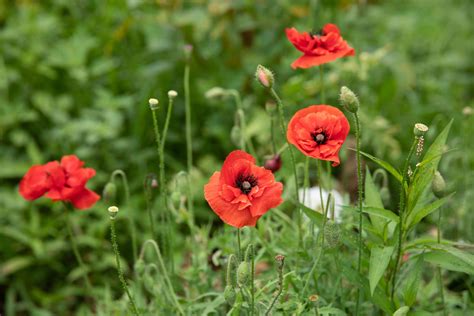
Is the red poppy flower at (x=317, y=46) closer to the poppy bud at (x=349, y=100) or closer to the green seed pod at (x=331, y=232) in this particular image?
the poppy bud at (x=349, y=100)

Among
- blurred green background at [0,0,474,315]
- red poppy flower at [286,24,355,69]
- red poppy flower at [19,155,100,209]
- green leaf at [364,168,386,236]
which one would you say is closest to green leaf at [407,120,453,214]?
green leaf at [364,168,386,236]

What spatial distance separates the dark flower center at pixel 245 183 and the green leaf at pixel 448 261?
15.7 inches

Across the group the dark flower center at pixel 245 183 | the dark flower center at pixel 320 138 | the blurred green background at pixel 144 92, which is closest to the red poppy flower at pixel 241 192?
the dark flower center at pixel 245 183

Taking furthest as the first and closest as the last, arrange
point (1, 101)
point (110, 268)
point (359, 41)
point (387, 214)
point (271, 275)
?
point (359, 41)
point (1, 101)
point (110, 268)
point (271, 275)
point (387, 214)

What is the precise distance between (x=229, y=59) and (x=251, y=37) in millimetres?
186

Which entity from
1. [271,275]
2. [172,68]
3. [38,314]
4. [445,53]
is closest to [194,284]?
[271,275]

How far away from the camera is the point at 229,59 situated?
9.66 ft

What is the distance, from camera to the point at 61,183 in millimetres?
1545

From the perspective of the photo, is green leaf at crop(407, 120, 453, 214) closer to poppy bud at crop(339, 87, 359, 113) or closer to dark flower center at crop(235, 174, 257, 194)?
poppy bud at crop(339, 87, 359, 113)

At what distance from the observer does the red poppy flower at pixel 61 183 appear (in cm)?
154

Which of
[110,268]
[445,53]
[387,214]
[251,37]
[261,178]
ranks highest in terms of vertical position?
[261,178]

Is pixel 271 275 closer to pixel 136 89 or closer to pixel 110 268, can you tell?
pixel 110 268

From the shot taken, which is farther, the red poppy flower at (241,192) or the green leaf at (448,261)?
the green leaf at (448,261)

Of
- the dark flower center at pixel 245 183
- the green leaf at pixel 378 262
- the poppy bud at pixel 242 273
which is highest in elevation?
the dark flower center at pixel 245 183
